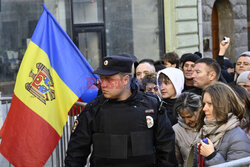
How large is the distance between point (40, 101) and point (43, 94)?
0.09 m

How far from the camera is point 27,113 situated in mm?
5039

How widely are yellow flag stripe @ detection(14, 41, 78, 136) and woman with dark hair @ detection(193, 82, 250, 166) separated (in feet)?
5.83

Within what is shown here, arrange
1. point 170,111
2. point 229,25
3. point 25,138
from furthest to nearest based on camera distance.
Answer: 1. point 229,25
2. point 170,111
3. point 25,138

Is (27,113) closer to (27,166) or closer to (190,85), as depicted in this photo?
(27,166)

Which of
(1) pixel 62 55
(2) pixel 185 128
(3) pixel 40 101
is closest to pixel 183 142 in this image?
(2) pixel 185 128

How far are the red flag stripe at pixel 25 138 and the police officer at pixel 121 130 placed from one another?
4.10 feet

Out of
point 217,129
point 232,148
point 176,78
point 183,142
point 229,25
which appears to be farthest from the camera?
point 229,25

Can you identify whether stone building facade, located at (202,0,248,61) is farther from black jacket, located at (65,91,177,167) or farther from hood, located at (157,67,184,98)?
black jacket, located at (65,91,177,167)

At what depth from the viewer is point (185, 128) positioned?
443 cm

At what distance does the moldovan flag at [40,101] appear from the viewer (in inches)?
198

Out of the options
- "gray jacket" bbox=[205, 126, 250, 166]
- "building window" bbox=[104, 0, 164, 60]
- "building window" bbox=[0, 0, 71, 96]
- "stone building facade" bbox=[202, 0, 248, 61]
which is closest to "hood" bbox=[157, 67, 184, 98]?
"gray jacket" bbox=[205, 126, 250, 166]

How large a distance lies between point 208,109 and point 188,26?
1003 cm

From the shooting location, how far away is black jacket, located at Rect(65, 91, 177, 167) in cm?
378

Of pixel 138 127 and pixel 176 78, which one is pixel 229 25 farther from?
pixel 138 127
